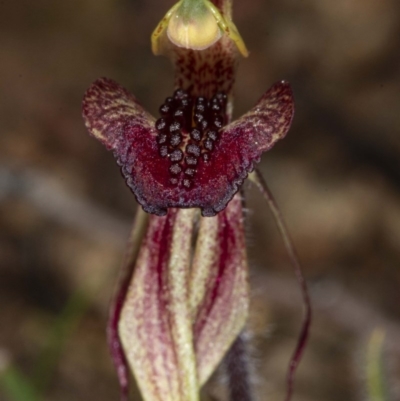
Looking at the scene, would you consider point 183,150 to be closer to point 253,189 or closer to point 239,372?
point 239,372

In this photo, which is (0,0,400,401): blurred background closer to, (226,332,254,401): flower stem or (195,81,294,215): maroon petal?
(226,332,254,401): flower stem

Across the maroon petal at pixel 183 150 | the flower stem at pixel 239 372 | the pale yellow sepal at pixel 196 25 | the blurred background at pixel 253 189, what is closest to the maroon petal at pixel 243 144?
the maroon petal at pixel 183 150

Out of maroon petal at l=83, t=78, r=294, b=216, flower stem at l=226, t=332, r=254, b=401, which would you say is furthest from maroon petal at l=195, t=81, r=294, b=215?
flower stem at l=226, t=332, r=254, b=401

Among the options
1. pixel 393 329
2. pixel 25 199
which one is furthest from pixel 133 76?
pixel 393 329

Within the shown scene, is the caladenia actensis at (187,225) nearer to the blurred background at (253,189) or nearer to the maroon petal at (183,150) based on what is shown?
the maroon petal at (183,150)

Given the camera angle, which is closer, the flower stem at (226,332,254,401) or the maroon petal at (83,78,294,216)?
the maroon petal at (83,78,294,216)

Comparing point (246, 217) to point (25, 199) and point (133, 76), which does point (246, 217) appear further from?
point (133, 76)
